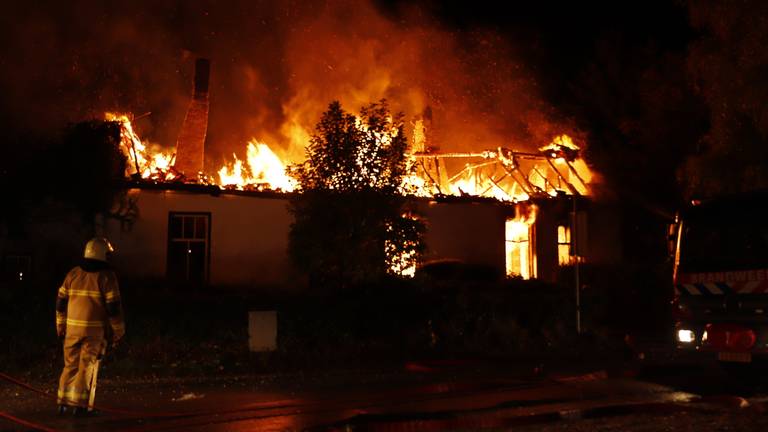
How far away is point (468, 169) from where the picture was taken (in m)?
26.9

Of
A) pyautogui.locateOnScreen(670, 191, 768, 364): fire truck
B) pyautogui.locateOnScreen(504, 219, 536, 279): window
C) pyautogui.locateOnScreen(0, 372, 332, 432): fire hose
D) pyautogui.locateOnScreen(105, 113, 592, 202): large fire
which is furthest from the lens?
pyautogui.locateOnScreen(504, 219, 536, 279): window

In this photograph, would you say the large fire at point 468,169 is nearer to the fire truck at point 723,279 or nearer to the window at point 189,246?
the window at point 189,246

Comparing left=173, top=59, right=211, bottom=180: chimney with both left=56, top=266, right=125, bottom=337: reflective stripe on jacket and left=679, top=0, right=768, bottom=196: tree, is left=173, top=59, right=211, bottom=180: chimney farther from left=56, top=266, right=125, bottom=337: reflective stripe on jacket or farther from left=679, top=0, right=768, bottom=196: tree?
left=56, top=266, right=125, bottom=337: reflective stripe on jacket

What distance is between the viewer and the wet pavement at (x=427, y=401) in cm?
849

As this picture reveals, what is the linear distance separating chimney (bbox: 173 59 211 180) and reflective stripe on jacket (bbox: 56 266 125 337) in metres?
13.9

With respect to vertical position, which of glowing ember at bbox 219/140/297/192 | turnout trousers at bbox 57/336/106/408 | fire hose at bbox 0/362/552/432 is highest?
glowing ember at bbox 219/140/297/192

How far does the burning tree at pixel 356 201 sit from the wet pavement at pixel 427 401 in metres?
2.82

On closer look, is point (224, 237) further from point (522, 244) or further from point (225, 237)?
A: point (522, 244)

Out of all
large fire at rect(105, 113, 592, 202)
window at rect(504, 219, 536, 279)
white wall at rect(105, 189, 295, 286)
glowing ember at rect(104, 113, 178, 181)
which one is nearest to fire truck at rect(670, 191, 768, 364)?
white wall at rect(105, 189, 295, 286)

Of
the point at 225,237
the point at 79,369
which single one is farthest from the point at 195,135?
the point at 79,369

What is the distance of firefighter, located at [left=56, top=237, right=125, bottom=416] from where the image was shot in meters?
8.77

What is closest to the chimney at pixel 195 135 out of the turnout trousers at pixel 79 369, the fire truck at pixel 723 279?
the turnout trousers at pixel 79 369

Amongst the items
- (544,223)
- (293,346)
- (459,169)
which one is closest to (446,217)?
(544,223)

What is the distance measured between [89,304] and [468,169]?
19.1 m
